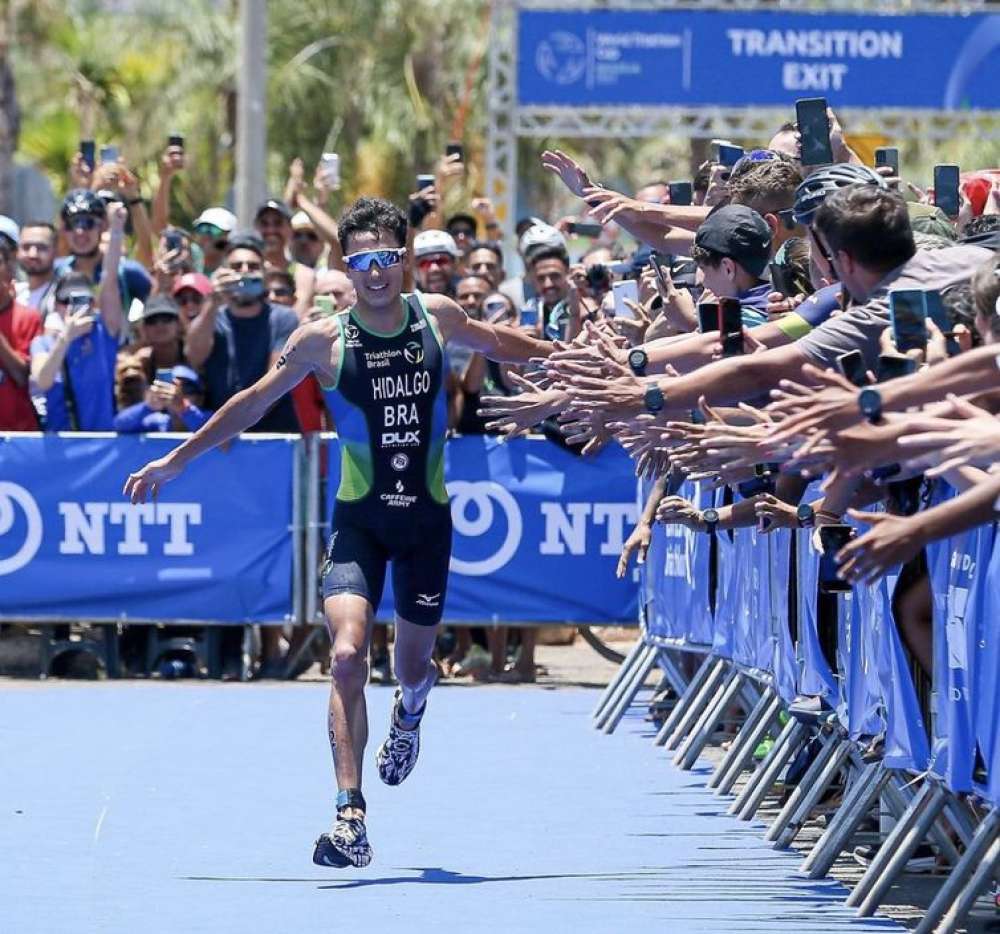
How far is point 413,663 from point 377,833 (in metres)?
0.67

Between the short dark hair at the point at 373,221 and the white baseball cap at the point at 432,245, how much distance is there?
6058 millimetres

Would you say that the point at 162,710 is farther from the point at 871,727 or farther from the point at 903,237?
the point at 903,237

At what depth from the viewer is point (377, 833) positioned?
9.53 metres

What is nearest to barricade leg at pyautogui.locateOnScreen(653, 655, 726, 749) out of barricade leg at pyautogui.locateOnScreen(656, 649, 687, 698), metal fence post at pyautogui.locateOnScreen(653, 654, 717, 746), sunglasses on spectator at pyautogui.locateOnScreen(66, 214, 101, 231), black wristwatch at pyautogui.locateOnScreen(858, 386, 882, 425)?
metal fence post at pyautogui.locateOnScreen(653, 654, 717, 746)

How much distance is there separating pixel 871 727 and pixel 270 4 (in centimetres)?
3810

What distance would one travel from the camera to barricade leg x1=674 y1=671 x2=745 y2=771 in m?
11.1

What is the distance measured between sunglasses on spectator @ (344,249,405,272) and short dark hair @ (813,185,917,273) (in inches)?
91.7

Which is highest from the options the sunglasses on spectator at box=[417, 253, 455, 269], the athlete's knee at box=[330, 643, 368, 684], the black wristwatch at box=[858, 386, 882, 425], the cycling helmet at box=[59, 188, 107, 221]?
the cycling helmet at box=[59, 188, 107, 221]

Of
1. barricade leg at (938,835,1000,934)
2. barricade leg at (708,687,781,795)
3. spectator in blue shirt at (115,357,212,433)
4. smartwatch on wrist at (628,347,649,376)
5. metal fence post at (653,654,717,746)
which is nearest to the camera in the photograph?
barricade leg at (938,835,1000,934)

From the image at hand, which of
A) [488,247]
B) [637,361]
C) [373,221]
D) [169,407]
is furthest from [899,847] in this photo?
[488,247]

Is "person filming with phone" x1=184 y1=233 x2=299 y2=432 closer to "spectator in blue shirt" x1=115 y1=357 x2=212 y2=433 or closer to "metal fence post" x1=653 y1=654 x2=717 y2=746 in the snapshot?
"spectator in blue shirt" x1=115 y1=357 x2=212 y2=433

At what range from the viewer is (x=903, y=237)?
7.30 m

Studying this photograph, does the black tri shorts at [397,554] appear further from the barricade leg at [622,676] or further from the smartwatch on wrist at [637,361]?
the barricade leg at [622,676]

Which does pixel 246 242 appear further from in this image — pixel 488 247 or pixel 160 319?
pixel 488 247
